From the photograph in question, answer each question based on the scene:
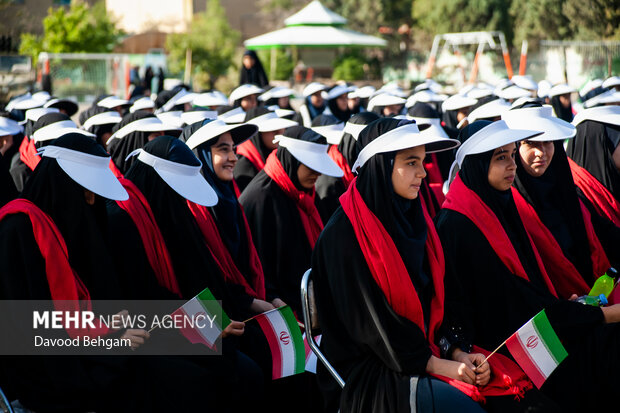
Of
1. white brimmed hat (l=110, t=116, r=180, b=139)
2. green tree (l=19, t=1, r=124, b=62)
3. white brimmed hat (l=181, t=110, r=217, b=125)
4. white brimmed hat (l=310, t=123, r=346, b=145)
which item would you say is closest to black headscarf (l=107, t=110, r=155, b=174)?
white brimmed hat (l=110, t=116, r=180, b=139)

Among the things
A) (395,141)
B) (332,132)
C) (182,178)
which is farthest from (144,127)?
(395,141)

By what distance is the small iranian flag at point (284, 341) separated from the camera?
3.57 meters

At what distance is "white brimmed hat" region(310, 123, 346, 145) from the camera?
7.30 meters

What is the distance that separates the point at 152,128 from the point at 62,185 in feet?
9.00

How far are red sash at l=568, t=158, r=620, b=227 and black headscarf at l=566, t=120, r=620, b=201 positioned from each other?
0.38 feet

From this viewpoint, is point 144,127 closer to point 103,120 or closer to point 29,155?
point 29,155

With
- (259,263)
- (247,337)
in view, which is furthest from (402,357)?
(259,263)

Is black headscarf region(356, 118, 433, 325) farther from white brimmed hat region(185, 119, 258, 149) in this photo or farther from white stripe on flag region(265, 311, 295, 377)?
white brimmed hat region(185, 119, 258, 149)

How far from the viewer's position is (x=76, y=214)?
135 inches

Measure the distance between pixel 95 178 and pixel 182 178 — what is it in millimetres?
→ 584

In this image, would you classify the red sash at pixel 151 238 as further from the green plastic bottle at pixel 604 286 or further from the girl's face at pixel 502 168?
the green plastic bottle at pixel 604 286

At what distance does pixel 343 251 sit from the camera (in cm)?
313

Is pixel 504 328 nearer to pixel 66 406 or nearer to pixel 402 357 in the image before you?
pixel 402 357

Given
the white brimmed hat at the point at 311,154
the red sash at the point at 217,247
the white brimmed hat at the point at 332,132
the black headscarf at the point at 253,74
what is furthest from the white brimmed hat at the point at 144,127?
the black headscarf at the point at 253,74
